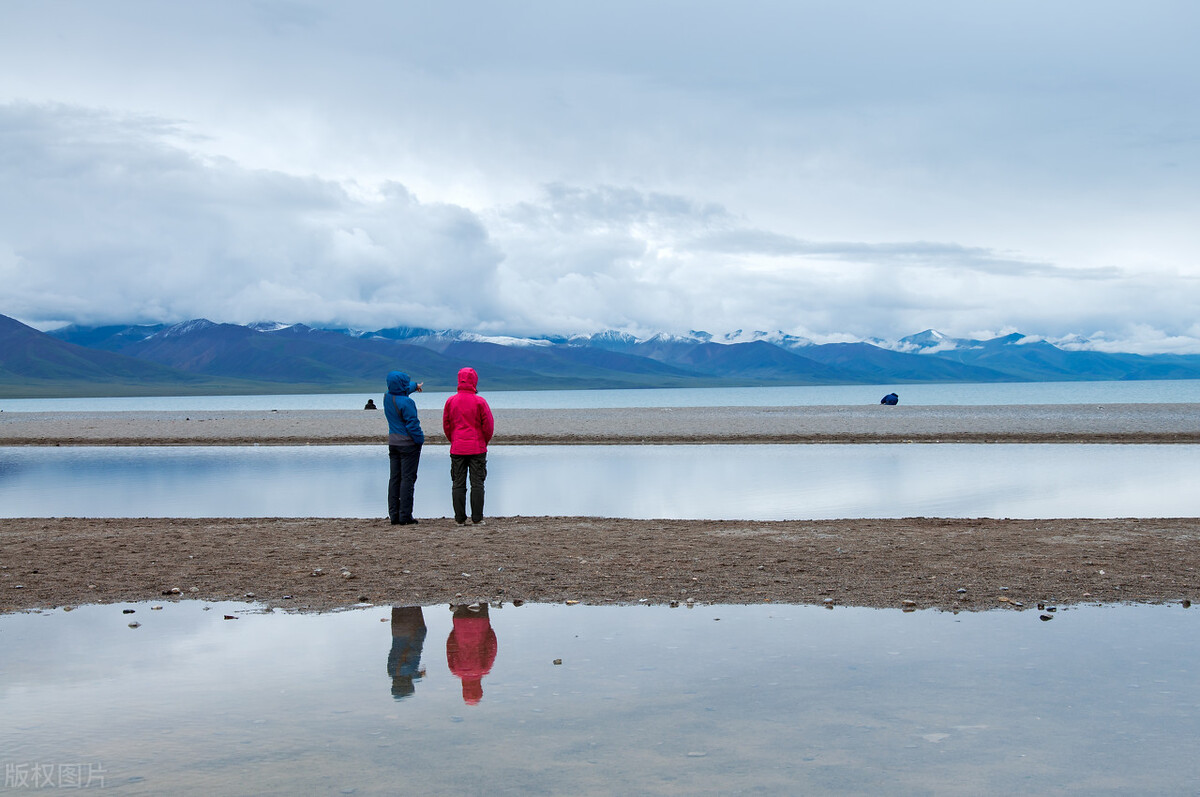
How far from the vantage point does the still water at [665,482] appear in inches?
694

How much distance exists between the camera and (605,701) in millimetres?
6465

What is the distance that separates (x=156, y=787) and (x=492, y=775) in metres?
1.60

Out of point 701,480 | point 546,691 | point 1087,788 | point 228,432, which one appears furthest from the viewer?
point 228,432

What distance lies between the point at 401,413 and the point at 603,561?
14.9 feet

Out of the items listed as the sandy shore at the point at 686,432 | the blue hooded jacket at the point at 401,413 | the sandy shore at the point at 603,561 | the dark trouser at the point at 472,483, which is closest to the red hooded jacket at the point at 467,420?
the dark trouser at the point at 472,483

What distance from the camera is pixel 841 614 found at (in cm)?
880

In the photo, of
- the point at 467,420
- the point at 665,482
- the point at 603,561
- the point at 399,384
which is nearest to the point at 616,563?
the point at 603,561

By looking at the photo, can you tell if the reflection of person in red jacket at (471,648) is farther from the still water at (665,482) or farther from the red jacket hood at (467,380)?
the still water at (665,482)

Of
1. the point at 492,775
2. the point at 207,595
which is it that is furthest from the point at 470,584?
the point at 492,775

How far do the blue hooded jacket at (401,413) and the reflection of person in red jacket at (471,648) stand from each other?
579 cm

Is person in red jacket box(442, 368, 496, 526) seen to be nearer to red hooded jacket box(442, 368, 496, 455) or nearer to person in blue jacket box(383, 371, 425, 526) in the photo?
red hooded jacket box(442, 368, 496, 455)

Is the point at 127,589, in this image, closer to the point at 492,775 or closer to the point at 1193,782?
the point at 492,775

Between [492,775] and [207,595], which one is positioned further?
[207,595]

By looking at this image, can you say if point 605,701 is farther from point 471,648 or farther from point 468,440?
point 468,440
